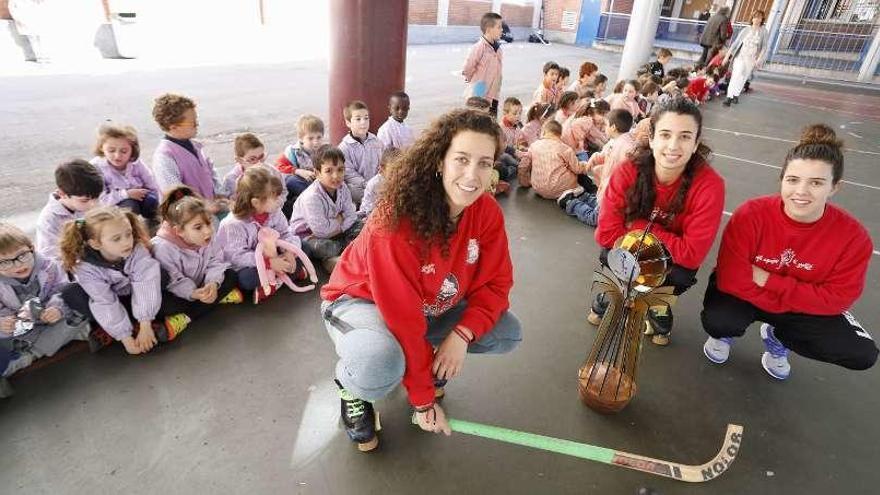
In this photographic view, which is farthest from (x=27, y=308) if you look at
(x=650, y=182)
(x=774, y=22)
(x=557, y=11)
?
(x=557, y=11)

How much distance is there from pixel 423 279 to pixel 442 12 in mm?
A: 17710

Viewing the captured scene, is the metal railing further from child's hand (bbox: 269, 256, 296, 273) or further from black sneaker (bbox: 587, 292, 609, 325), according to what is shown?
child's hand (bbox: 269, 256, 296, 273)

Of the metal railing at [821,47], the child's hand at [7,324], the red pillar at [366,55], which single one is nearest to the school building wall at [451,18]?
the metal railing at [821,47]

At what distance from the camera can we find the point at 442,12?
17.2 metres

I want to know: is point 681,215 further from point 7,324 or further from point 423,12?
point 423,12

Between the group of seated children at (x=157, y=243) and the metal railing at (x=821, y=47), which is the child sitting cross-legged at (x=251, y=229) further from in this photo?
the metal railing at (x=821, y=47)

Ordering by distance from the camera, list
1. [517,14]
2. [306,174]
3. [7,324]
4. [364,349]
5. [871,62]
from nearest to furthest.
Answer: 1. [364,349]
2. [7,324]
3. [306,174]
4. [871,62]
5. [517,14]

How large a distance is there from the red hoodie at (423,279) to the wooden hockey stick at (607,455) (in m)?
0.36

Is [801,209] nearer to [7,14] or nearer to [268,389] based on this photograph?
[268,389]

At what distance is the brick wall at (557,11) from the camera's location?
20.2 m

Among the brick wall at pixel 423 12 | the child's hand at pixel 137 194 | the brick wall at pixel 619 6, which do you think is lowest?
the child's hand at pixel 137 194

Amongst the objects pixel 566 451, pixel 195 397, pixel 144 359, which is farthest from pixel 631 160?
pixel 144 359

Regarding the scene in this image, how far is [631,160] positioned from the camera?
2361mm

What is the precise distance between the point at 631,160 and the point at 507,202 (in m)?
1.93
